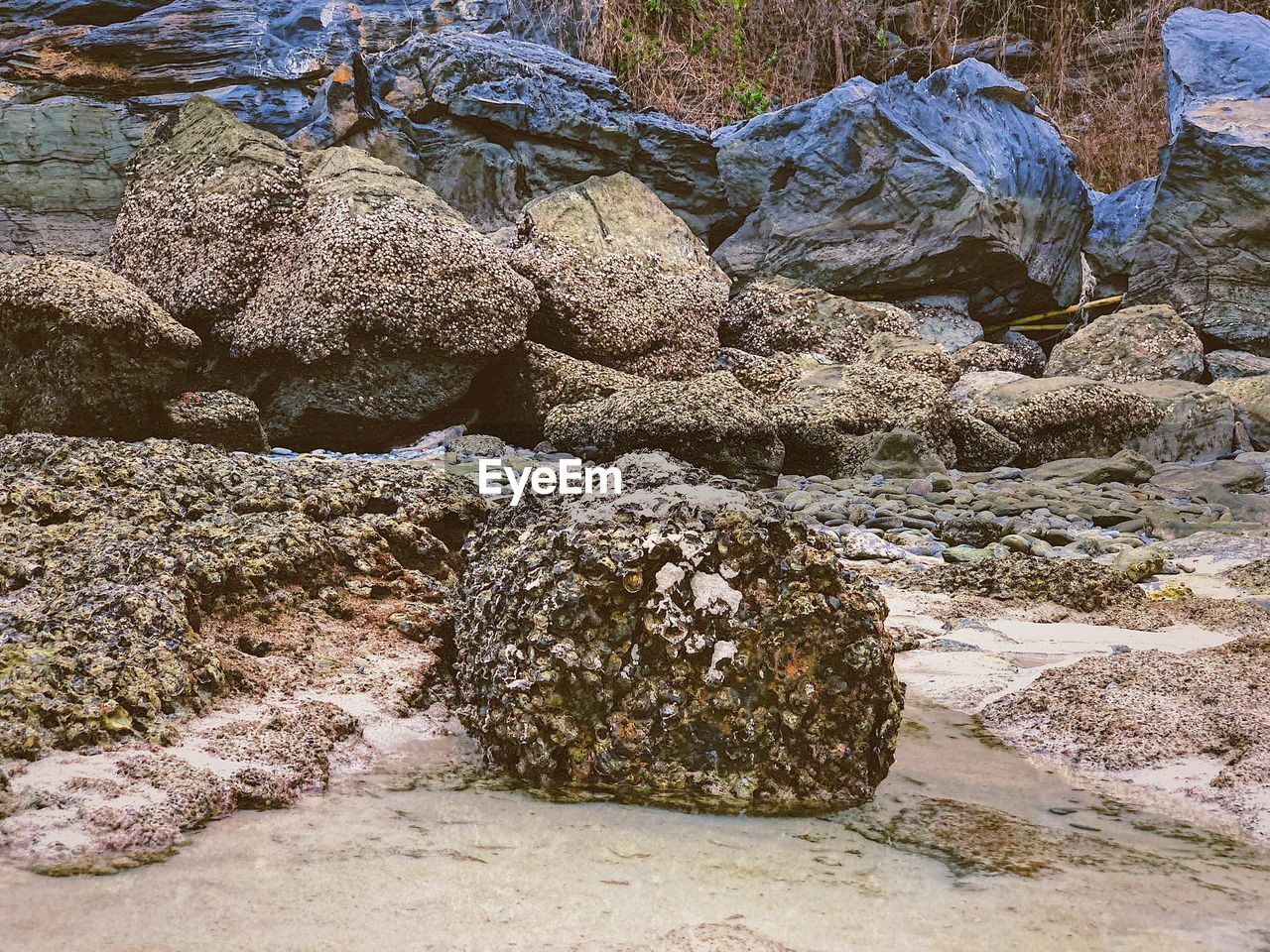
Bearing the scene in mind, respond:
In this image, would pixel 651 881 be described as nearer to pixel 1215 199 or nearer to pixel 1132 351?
pixel 1132 351

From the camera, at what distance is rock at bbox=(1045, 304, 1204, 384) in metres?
9.12

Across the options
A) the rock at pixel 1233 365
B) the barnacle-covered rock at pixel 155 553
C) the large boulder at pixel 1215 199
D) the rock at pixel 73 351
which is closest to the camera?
the barnacle-covered rock at pixel 155 553

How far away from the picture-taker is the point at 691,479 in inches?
84.1

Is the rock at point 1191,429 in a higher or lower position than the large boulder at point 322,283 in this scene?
lower

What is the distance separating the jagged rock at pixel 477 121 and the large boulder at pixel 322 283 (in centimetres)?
337

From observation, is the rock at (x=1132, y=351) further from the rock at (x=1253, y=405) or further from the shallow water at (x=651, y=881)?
the shallow water at (x=651, y=881)

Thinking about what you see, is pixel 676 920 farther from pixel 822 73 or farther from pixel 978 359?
pixel 822 73

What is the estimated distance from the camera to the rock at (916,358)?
796cm

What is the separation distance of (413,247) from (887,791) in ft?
18.4

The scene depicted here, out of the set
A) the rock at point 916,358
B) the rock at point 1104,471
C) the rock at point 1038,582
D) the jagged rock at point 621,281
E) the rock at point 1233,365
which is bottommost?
the rock at point 1104,471

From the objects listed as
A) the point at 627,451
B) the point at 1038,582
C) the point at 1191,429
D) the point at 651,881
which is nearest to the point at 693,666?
the point at 651,881

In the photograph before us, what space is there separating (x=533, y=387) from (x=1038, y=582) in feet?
14.0

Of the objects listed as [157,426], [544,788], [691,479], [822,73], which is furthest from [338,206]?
[822,73]

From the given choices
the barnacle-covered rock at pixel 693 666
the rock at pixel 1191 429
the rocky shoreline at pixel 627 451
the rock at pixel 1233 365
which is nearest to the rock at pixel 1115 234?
the rocky shoreline at pixel 627 451
